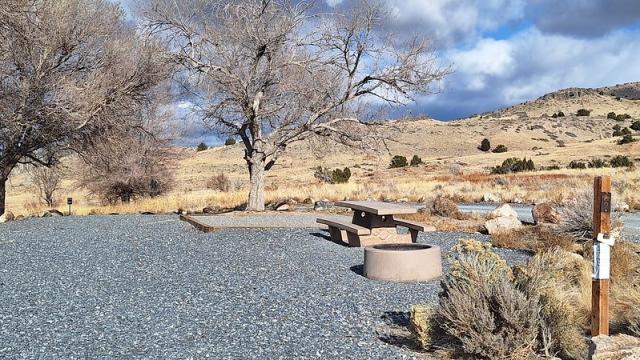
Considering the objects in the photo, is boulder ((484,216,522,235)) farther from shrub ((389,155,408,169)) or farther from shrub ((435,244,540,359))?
shrub ((389,155,408,169))

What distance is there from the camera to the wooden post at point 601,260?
4.46 m

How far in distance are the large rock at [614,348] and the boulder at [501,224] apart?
8.74 m

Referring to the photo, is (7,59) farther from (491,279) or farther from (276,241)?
(491,279)

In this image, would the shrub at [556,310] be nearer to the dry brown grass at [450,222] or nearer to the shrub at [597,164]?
the dry brown grass at [450,222]

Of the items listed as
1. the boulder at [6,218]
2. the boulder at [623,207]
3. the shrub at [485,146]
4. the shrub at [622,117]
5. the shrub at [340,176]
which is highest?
the shrub at [622,117]

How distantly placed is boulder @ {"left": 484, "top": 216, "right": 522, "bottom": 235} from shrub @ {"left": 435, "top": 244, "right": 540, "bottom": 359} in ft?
25.7

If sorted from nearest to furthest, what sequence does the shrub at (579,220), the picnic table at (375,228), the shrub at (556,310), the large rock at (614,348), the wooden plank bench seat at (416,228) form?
the large rock at (614,348) → the shrub at (556,310) → the wooden plank bench seat at (416,228) → the picnic table at (375,228) → the shrub at (579,220)

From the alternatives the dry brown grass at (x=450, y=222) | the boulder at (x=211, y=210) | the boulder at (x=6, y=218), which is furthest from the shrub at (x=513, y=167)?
→ the boulder at (x=6, y=218)

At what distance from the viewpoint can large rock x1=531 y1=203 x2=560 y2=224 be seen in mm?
14094

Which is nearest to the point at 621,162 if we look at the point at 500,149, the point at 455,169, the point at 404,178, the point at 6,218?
the point at 455,169

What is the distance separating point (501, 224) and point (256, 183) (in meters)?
7.49

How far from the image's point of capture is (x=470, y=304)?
5098mm

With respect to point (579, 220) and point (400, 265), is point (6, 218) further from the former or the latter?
point (579, 220)

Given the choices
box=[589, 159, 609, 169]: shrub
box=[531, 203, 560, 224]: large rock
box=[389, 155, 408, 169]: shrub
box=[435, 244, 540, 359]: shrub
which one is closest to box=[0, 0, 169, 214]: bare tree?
box=[531, 203, 560, 224]: large rock
